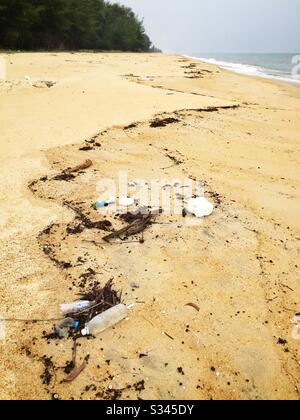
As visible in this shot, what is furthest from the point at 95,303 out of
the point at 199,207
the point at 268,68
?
the point at 268,68

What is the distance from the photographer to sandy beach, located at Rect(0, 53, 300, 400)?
2.06 meters

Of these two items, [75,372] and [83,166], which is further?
[83,166]

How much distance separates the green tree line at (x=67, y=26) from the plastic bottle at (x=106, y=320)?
28.3m

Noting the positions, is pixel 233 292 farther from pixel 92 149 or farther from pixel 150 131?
pixel 150 131

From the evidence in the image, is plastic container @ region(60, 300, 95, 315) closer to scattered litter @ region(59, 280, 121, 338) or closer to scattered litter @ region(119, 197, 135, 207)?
scattered litter @ region(59, 280, 121, 338)

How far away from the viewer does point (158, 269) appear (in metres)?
2.83

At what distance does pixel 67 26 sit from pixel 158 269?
1444 inches

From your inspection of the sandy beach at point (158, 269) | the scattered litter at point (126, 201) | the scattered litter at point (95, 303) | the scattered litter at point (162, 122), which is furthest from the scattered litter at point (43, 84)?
the scattered litter at point (95, 303)

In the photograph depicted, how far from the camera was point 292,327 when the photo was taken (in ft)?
7.90

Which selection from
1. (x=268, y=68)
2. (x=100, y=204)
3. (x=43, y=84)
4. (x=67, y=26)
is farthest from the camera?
(x=67, y=26)

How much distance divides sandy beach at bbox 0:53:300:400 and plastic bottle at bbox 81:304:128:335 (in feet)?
0.19

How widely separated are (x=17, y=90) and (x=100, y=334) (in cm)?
824

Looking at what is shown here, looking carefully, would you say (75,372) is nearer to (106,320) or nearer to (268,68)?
(106,320)
